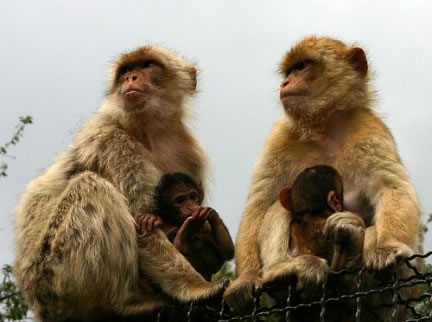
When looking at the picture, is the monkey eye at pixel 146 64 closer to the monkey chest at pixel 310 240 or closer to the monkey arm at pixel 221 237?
the monkey arm at pixel 221 237

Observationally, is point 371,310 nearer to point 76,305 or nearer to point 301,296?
point 301,296

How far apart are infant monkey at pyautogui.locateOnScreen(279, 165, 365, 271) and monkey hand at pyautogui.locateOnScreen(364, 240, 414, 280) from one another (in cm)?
19

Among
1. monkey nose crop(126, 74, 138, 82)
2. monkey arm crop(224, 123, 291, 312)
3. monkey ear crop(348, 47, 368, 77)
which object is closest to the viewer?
monkey arm crop(224, 123, 291, 312)

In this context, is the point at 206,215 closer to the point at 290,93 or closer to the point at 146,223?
the point at 146,223

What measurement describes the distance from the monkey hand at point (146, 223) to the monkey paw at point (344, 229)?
130cm

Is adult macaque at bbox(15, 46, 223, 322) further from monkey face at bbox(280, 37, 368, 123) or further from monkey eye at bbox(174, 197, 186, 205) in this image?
monkey face at bbox(280, 37, 368, 123)

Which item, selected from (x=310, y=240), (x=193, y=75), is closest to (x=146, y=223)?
(x=310, y=240)

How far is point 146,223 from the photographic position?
6.24 meters

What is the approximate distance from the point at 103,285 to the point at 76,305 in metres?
0.23

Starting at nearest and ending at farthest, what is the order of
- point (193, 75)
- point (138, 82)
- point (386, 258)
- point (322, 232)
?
point (386, 258) → point (322, 232) → point (138, 82) → point (193, 75)

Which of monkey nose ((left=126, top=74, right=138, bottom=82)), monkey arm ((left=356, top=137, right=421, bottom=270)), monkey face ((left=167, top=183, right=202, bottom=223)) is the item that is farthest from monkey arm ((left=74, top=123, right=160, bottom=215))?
monkey arm ((left=356, top=137, right=421, bottom=270))

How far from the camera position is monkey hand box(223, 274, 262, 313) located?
562 centimetres

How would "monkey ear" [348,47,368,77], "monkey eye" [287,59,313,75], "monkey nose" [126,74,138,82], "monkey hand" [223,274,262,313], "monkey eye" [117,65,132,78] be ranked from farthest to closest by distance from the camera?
"monkey eye" [117,65,132,78]
"monkey nose" [126,74,138,82]
"monkey ear" [348,47,368,77]
"monkey eye" [287,59,313,75]
"monkey hand" [223,274,262,313]

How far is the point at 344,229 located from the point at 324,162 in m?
1.17
